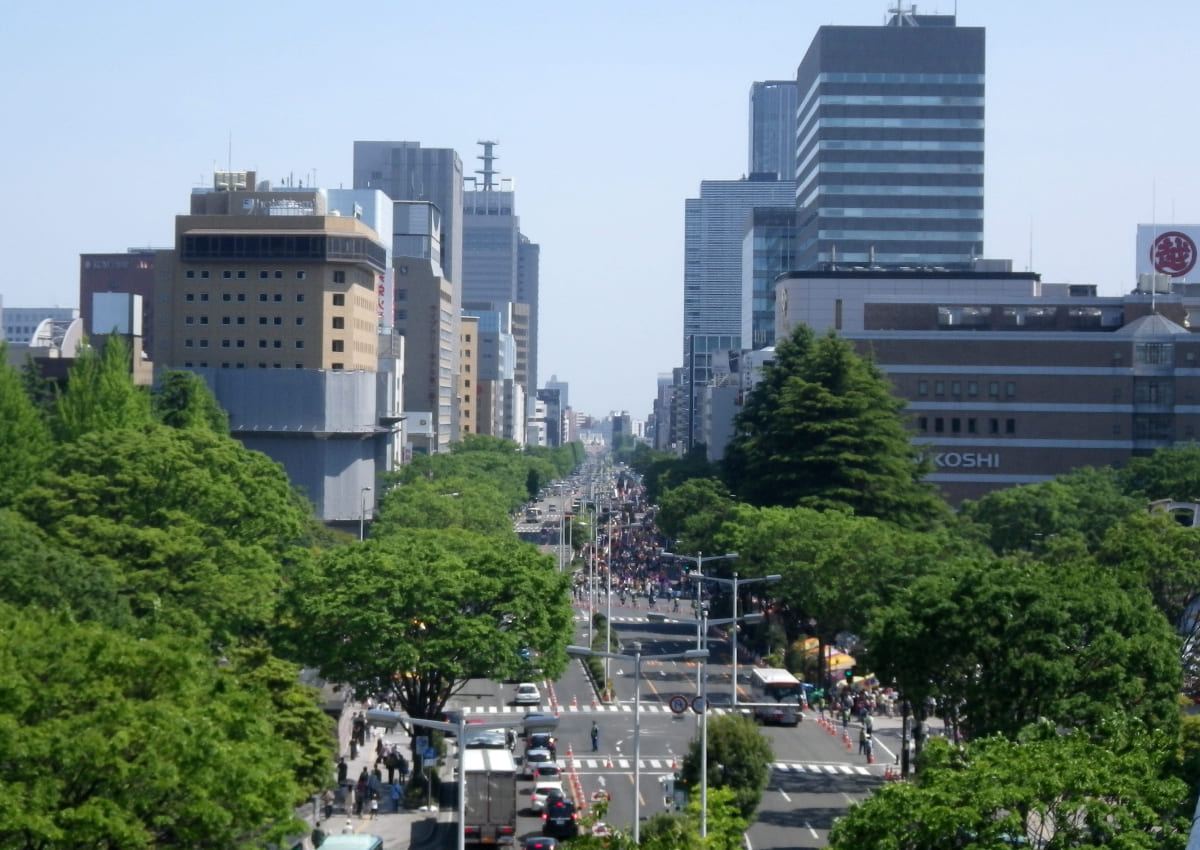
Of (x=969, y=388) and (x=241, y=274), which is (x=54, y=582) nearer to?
(x=969, y=388)

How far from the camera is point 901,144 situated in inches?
6634

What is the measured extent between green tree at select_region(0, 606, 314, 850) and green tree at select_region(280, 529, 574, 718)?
20176mm

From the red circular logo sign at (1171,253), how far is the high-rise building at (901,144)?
2829 centimetres

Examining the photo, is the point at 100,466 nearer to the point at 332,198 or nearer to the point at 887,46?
the point at 332,198

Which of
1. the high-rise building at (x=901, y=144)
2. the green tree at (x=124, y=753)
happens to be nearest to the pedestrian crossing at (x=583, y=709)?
the green tree at (x=124, y=753)

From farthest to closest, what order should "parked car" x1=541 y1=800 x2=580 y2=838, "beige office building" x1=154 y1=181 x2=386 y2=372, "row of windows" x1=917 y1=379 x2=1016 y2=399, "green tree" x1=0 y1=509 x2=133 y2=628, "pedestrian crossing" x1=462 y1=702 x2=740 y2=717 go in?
"beige office building" x1=154 y1=181 x2=386 y2=372
"row of windows" x1=917 y1=379 x2=1016 y2=399
"pedestrian crossing" x1=462 y1=702 x2=740 y2=717
"green tree" x1=0 y1=509 x2=133 y2=628
"parked car" x1=541 y1=800 x2=580 y2=838

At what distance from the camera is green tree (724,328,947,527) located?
101 metres

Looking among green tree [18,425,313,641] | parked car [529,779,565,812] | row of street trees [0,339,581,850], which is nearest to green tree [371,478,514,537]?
row of street trees [0,339,581,850]

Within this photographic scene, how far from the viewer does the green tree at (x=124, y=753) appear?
1246 inches

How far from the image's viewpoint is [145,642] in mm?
38062

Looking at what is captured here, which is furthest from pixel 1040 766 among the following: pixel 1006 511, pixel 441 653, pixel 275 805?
pixel 1006 511

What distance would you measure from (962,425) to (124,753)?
95.0 meters

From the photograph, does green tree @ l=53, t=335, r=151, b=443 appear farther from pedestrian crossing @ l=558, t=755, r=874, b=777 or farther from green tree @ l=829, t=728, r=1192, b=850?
green tree @ l=829, t=728, r=1192, b=850

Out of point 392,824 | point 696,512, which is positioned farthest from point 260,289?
point 392,824
